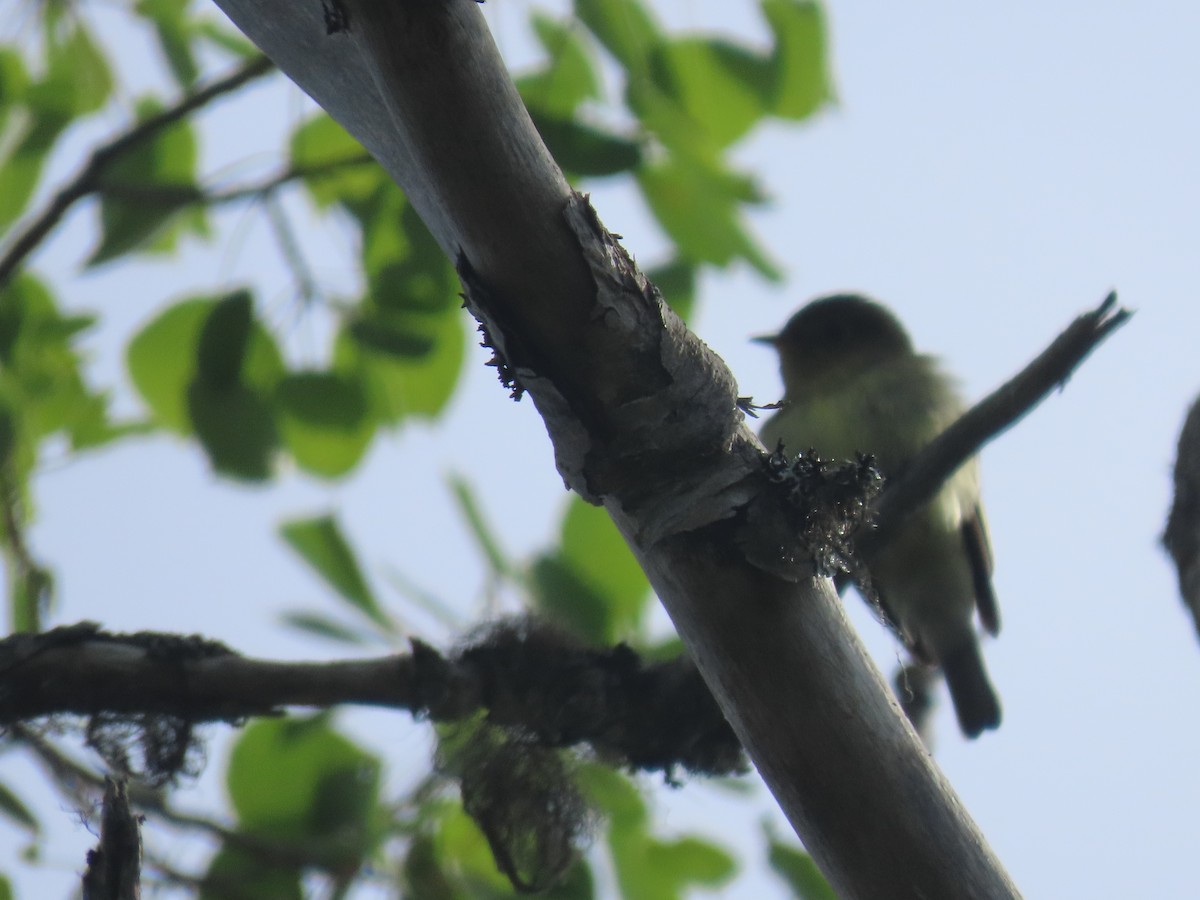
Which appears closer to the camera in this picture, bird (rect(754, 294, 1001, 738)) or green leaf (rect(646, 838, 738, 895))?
green leaf (rect(646, 838, 738, 895))

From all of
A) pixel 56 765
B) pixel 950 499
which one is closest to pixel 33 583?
pixel 56 765

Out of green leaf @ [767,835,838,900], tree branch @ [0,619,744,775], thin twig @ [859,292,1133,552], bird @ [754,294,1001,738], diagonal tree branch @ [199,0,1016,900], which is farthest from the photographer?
bird @ [754,294,1001,738]

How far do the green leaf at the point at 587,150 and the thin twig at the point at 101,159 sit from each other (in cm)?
91

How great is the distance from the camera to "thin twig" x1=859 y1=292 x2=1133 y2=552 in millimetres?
1740

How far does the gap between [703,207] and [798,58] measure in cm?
37

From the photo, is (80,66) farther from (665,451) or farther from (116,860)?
(665,451)

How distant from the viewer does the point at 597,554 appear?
244cm

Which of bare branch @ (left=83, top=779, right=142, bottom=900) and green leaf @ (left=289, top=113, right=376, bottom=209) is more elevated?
green leaf @ (left=289, top=113, right=376, bottom=209)

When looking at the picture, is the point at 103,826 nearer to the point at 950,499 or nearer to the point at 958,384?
the point at 950,499

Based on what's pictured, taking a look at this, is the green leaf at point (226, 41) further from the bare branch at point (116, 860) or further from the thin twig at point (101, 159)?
the bare branch at point (116, 860)

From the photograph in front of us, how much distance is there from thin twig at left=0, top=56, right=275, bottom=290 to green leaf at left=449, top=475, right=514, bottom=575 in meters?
1.04

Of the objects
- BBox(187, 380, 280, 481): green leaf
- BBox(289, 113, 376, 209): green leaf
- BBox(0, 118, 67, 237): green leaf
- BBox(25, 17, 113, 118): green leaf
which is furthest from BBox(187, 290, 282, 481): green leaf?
BBox(25, 17, 113, 118): green leaf

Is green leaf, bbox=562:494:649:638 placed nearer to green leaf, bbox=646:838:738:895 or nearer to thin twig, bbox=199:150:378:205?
green leaf, bbox=646:838:738:895

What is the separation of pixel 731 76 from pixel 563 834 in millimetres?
1581
